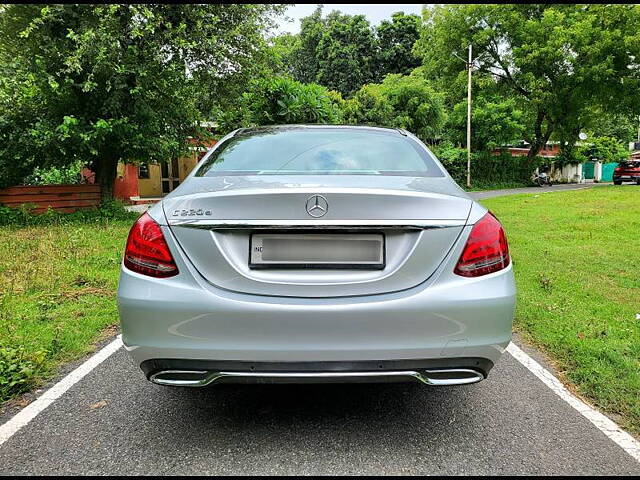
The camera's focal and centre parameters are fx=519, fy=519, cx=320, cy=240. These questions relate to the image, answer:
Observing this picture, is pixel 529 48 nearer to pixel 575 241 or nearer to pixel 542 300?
pixel 575 241

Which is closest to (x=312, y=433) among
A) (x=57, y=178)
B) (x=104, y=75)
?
(x=104, y=75)

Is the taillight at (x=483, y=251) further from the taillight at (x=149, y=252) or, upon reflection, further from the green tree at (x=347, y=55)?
the green tree at (x=347, y=55)

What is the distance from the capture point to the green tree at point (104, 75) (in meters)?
10.3

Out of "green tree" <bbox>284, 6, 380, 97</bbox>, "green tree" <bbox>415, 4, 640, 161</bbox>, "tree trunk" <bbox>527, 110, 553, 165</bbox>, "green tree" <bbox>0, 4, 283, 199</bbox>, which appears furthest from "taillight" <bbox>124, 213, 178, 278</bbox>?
"green tree" <bbox>284, 6, 380, 97</bbox>

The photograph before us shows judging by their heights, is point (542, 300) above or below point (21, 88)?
below

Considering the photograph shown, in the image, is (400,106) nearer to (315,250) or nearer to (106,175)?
(106,175)

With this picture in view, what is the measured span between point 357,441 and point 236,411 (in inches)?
27.7

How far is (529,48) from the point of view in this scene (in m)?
27.1

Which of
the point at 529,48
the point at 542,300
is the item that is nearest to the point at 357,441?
the point at 542,300

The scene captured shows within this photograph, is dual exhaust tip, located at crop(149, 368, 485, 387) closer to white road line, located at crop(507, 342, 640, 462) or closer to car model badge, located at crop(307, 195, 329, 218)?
car model badge, located at crop(307, 195, 329, 218)

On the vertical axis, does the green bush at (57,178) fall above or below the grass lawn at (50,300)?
above

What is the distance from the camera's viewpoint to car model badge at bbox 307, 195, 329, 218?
2.17m

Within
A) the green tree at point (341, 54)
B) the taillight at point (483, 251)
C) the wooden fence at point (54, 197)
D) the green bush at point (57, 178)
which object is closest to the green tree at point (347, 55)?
the green tree at point (341, 54)

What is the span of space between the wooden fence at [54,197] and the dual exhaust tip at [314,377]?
1119 cm
